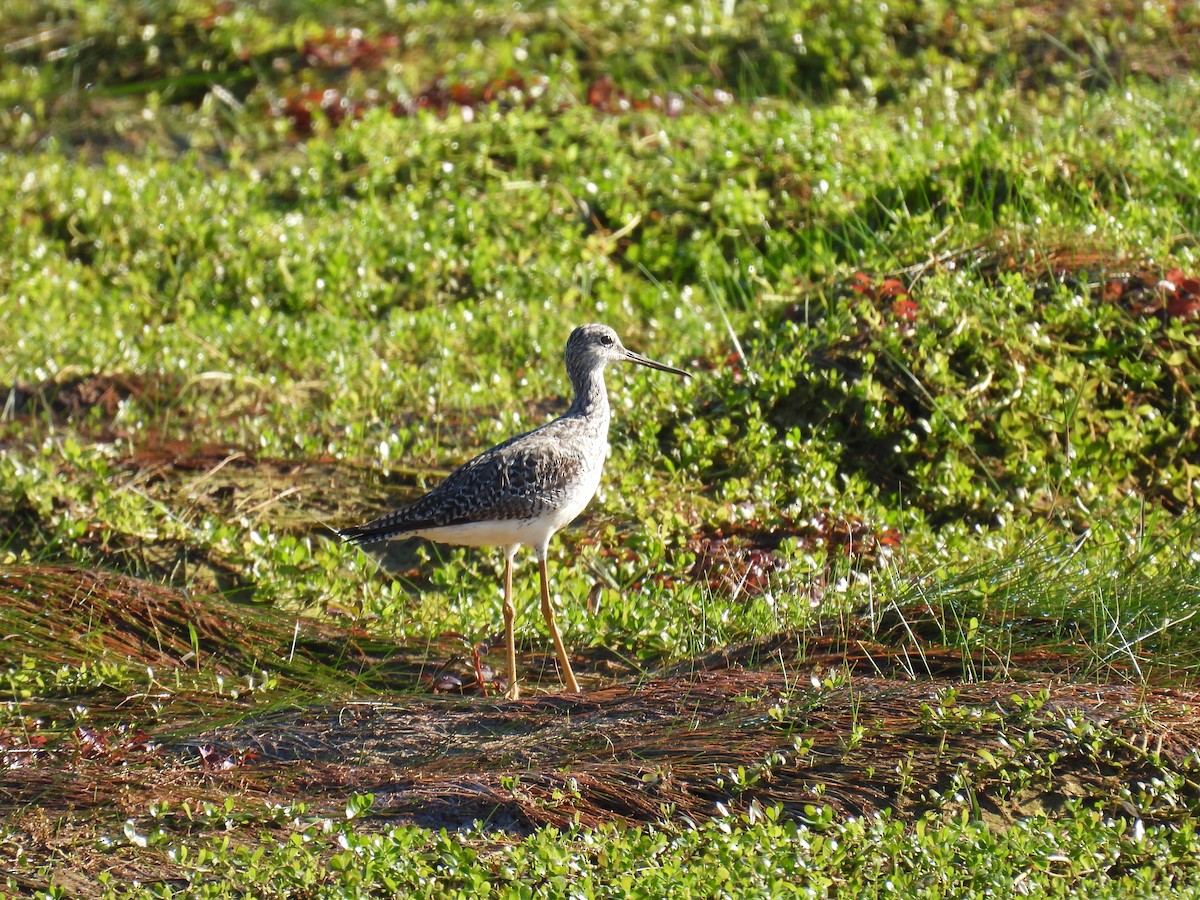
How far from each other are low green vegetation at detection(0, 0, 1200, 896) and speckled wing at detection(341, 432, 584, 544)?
503 millimetres

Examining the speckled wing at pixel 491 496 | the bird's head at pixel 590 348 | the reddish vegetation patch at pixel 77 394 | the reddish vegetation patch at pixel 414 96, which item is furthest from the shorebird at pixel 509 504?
the reddish vegetation patch at pixel 414 96

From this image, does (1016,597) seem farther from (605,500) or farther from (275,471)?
(275,471)

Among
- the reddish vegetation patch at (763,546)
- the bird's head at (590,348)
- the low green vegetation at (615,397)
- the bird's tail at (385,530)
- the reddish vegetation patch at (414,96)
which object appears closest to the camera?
A: the low green vegetation at (615,397)

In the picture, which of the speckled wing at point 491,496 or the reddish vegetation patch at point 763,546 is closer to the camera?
the speckled wing at point 491,496

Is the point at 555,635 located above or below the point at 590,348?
below

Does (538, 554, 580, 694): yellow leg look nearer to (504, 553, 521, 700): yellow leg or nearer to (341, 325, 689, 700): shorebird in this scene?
(341, 325, 689, 700): shorebird

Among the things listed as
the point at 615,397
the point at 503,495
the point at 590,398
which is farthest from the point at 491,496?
the point at 615,397

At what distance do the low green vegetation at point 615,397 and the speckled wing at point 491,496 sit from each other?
19.8 inches

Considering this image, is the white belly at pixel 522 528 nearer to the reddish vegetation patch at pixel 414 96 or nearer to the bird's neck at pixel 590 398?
the bird's neck at pixel 590 398

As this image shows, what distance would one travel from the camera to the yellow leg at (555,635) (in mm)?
6117

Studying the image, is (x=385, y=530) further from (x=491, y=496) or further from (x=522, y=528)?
(x=522, y=528)

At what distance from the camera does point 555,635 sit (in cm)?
623

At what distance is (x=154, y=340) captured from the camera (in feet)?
30.7

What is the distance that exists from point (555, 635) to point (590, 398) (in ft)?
4.83
